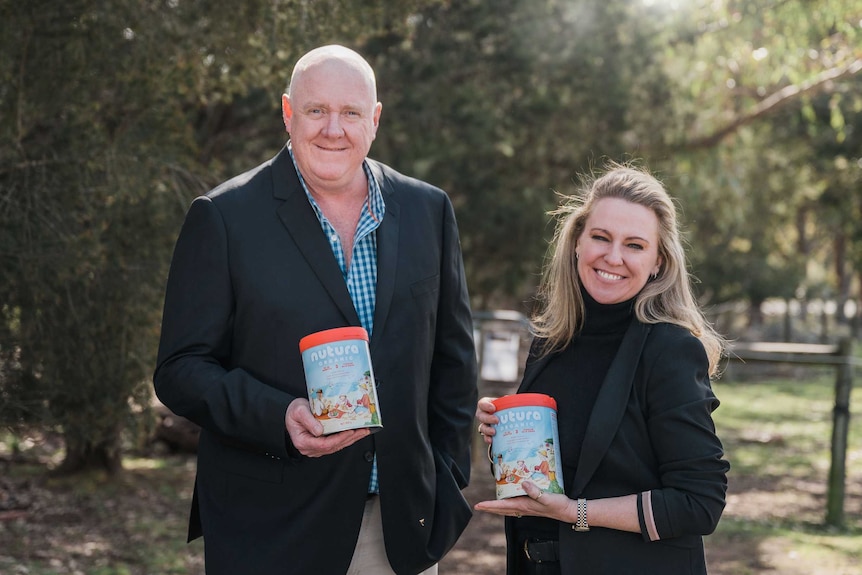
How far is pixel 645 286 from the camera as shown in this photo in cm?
260

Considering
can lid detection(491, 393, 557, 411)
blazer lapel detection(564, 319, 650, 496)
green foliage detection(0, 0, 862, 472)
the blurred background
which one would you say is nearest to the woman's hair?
blazer lapel detection(564, 319, 650, 496)

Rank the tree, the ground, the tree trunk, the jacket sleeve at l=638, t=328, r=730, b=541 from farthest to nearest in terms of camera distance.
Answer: the tree trunk < the ground < the tree < the jacket sleeve at l=638, t=328, r=730, b=541

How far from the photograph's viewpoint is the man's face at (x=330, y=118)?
2734 mm

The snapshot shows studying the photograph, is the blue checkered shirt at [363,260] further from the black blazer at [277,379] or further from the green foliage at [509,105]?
the green foliage at [509,105]

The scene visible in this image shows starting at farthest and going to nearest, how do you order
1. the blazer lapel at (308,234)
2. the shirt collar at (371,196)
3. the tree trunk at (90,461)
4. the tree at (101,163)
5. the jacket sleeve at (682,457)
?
1. the tree trunk at (90,461)
2. the tree at (101,163)
3. the shirt collar at (371,196)
4. the blazer lapel at (308,234)
5. the jacket sleeve at (682,457)

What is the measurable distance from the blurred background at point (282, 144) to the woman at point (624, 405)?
1285 millimetres

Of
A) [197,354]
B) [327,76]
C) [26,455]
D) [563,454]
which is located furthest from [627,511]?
[26,455]

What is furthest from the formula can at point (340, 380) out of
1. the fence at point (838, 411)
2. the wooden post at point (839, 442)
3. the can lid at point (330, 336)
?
the wooden post at point (839, 442)

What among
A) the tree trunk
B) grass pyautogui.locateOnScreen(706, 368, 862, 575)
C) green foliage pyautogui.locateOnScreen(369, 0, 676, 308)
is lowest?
grass pyautogui.locateOnScreen(706, 368, 862, 575)

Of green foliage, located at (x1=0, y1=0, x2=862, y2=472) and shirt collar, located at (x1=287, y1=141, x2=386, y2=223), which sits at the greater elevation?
green foliage, located at (x1=0, y1=0, x2=862, y2=472)

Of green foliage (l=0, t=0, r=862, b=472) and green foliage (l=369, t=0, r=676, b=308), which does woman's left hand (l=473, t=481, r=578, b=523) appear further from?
green foliage (l=369, t=0, r=676, b=308)

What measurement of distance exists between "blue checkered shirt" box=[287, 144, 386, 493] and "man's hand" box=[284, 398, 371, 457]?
338mm

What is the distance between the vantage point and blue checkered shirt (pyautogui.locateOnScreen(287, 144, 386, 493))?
2791 millimetres

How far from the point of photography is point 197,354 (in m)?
2.61
